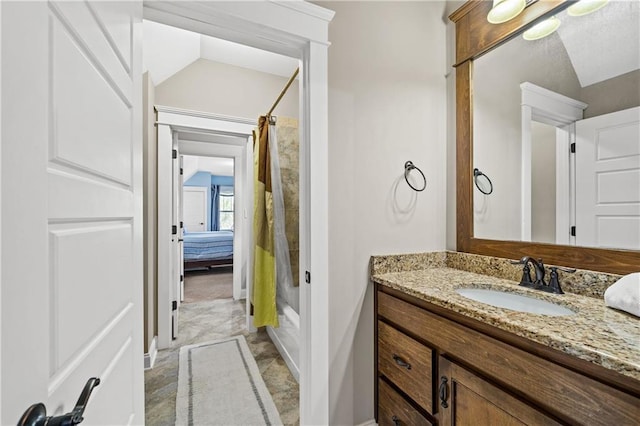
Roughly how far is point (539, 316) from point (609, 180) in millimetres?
683

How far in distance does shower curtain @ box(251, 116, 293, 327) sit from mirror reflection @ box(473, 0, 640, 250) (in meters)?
1.43

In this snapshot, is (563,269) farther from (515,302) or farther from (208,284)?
(208,284)

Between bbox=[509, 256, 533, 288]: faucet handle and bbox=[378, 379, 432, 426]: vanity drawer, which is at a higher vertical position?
bbox=[509, 256, 533, 288]: faucet handle

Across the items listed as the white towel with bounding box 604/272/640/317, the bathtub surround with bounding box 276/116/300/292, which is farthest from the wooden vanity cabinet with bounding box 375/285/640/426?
the bathtub surround with bounding box 276/116/300/292

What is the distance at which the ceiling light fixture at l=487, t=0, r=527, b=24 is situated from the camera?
131 cm

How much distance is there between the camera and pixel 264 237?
2.40 metres

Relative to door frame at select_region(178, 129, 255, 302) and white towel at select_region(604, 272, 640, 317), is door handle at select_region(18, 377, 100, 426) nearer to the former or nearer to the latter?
white towel at select_region(604, 272, 640, 317)

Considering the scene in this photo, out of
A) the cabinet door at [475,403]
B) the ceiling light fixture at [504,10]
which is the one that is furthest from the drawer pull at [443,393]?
the ceiling light fixture at [504,10]

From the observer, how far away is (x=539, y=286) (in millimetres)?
1177

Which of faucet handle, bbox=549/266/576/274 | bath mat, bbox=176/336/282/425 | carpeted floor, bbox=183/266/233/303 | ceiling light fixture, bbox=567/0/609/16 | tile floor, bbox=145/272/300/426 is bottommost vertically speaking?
carpeted floor, bbox=183/266/233/303

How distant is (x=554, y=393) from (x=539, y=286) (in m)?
0.58

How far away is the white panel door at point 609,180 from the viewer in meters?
1.02

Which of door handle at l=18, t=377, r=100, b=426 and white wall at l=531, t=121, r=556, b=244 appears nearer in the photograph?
door handle at l=18, t=377, r=100, b=426

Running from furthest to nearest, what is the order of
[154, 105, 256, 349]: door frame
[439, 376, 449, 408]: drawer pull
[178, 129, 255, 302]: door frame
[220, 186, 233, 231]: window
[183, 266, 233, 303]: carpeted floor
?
[220, 186, 233, 231]: window, [183, 266, 233, 303]: carpeted floor, [178, 129, 255, 302]: door frame, [154, 105, 256, 349]: door frame, [439, 376, 449, 408]: drawer pull
